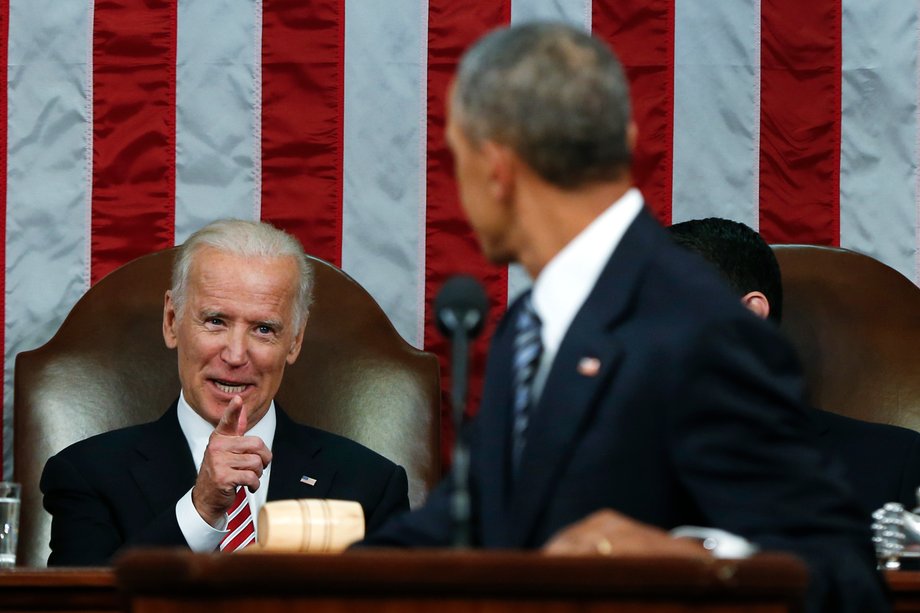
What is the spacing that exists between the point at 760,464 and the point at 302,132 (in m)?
2.86

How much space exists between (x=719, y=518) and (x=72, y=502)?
2340mm

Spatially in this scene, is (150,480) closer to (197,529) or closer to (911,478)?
(197,529)

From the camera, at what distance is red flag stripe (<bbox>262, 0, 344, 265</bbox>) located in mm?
4297

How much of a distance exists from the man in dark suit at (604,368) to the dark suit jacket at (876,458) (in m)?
1.99

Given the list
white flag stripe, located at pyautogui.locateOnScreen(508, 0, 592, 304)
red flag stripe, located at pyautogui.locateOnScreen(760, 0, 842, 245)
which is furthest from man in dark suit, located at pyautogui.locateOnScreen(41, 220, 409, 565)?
red flag stripe, located at pyautogui.locateOnScreen(760, 0, 842, 245)

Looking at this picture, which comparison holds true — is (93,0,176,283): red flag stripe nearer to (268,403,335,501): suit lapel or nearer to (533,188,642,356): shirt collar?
(268,403,335,501): suit lapel

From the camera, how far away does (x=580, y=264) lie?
1.78 metres

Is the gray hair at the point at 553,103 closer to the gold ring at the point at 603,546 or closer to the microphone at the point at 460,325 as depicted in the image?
the microphone at the point at 460,325

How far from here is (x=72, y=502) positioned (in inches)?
144

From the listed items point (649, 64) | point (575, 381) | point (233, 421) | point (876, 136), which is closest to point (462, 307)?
point (575, 381)

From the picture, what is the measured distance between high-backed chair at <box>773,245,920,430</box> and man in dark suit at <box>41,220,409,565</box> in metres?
1.15

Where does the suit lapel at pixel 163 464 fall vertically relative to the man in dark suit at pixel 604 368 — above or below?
below

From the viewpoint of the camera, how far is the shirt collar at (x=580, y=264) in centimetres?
178

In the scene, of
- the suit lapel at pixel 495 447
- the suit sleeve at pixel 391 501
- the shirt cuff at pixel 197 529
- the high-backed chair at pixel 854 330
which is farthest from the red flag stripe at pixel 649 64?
the suit lapel at pixel 495 447
